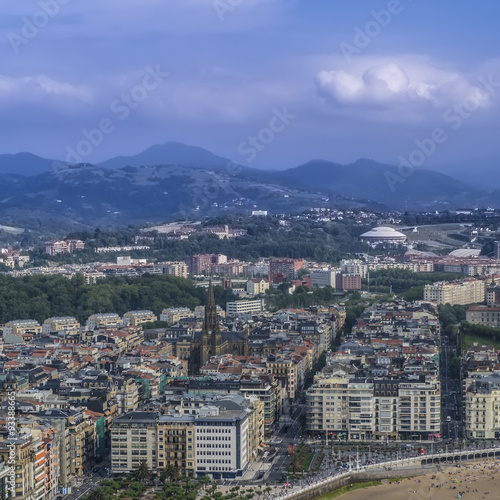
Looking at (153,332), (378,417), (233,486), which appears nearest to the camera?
(233,486)

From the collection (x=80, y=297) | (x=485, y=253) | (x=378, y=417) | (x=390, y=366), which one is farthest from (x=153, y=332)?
(x=485, y=253)

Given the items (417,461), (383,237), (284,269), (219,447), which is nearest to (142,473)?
(219,447)

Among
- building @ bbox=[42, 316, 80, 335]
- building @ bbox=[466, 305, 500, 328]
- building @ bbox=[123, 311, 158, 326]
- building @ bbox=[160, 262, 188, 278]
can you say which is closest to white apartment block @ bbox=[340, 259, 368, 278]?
building @ bbox=[160, 262, 188, 278]

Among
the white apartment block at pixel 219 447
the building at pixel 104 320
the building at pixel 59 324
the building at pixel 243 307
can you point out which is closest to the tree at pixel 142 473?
the white apartment block at pixel 219 447

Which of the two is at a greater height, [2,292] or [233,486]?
[2,292]

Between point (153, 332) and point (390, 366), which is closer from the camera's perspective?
point (390, 366)

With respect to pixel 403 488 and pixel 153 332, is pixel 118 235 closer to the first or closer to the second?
pixel 153 332
